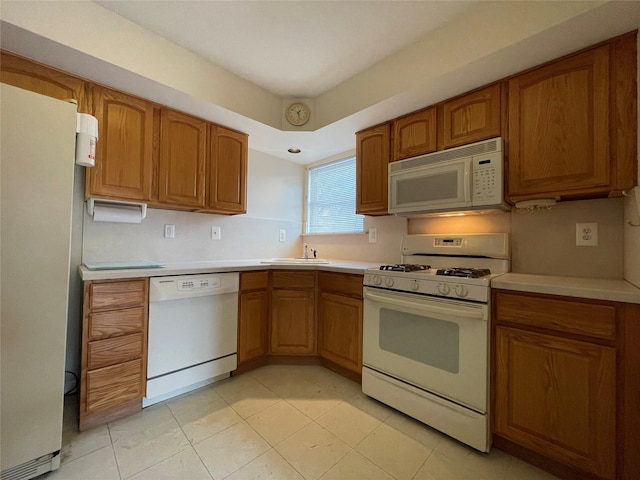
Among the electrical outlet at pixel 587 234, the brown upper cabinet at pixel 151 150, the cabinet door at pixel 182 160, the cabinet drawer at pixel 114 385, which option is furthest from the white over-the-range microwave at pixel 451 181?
the cabinet drawer at pixel 114 385

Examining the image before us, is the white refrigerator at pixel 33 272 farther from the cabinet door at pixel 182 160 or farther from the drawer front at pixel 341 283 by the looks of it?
the drawer front at pixel 341 283

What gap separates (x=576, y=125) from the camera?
4.66 feet

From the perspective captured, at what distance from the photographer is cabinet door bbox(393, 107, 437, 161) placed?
1965 mm

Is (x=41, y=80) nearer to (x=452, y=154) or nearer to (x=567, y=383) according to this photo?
(x=452, y=154)

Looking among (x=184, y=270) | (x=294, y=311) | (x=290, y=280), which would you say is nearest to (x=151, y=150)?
(x=184, y=270)

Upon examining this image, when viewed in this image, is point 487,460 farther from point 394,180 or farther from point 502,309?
point 394,180

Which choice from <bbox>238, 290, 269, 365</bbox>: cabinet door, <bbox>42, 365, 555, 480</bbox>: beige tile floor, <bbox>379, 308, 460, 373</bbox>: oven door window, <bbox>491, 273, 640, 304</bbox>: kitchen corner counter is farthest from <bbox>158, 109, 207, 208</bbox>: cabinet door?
<bbox>491, 273, 640, 304</bbox>: kitchen corner counter

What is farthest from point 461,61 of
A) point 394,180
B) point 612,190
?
point 612,190

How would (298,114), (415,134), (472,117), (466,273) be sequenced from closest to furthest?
(466,273)
(472,117)
(415,134)
(298,114)

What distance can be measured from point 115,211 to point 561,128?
285 cm

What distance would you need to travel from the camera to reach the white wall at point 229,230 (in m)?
2.02

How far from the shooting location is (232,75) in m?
2.13

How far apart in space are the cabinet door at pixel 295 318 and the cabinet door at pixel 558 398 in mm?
1368

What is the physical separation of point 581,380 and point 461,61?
5.66 ft
